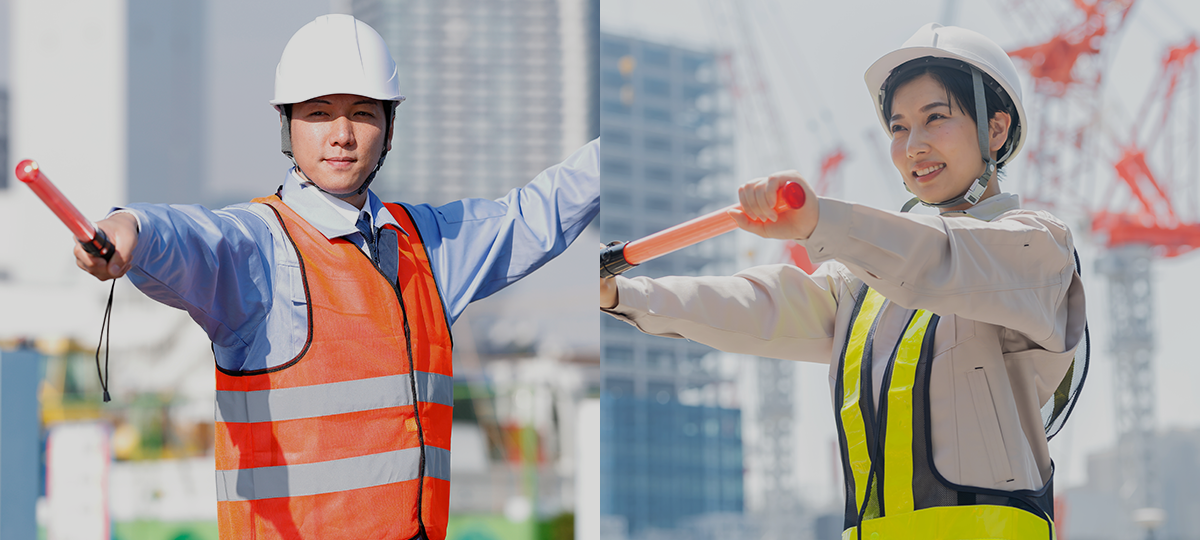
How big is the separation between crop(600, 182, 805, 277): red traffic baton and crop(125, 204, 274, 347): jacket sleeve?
23.4 inches

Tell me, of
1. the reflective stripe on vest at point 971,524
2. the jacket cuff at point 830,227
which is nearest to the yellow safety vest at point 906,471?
the reflective stripe on vest at point 971,524

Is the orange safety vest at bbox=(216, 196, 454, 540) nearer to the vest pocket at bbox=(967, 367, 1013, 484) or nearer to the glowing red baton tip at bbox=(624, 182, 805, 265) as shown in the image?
the glowing red baton tip at bbox=(624, 182, 805, 265)

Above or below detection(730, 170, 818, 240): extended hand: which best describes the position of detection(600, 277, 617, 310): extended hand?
below

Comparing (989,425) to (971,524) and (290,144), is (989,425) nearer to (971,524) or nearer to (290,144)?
(971,524)

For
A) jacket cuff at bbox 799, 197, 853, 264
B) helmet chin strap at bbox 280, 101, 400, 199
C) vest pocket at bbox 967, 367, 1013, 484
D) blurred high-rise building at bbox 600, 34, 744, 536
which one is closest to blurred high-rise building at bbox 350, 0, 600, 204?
blurred high-rise building at bbox 600, 34, 744, 536

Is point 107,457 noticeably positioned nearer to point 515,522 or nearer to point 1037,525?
point 515,522

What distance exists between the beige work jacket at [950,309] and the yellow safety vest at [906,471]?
0.02 metres

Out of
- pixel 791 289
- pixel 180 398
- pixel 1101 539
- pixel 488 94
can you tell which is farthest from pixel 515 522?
pixel 488 94

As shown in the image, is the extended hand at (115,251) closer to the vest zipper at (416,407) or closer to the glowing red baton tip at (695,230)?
the vest zipper at (416,407)

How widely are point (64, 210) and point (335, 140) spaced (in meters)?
0.62

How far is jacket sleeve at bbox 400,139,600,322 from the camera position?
2014mm

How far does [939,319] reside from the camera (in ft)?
6.14

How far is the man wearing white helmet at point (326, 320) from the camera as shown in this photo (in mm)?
1701

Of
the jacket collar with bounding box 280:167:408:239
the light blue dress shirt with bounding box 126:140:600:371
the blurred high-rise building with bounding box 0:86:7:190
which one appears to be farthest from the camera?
the blurred high-rise building with bounding box 0:86:7:190
